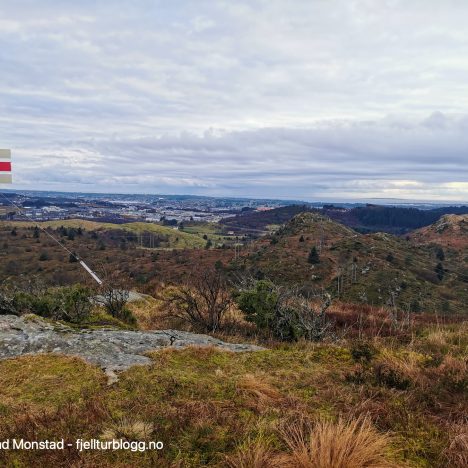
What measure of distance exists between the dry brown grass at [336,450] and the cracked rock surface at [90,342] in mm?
3095

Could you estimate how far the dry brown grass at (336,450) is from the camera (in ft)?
9.59

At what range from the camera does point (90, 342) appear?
6.41 metres

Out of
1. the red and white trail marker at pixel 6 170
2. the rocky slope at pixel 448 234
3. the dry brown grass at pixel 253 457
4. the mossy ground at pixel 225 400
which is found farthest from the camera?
the rocky slope at pixel 448 234

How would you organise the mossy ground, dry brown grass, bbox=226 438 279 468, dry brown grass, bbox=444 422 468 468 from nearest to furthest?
dry brown grass, bbox=226 438 279 468 → dry brown grass, bbox=444 422 468 468 → the mossy ground

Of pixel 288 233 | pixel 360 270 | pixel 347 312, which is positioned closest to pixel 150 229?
pixel 288 233

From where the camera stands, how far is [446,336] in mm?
→ 8219

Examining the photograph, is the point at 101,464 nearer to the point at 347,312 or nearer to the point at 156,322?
the point at 156,322

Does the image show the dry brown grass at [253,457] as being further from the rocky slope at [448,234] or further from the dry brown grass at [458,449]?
the rocky slope at [448,234]

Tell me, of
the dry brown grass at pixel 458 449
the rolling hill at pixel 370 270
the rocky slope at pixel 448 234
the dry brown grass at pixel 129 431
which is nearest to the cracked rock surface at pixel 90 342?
the dry brown grass at pixel 129 431

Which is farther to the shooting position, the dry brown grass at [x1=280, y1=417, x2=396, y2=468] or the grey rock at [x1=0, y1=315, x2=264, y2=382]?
the grey rock at [x1=0, y1=315, x2=264, y2=382]

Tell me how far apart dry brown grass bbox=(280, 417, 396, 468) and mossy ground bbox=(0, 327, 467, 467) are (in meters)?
0.17

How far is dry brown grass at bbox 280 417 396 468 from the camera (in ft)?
9.59

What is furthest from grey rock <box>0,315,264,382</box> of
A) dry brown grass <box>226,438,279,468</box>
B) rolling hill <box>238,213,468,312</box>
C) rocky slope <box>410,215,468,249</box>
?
rocky slope <box>410,215,468,249</box>

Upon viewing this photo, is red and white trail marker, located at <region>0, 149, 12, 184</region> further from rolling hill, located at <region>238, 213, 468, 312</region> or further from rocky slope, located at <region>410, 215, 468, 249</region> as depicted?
rocky slope, located at <region>410, 215, 468, 249</region>
